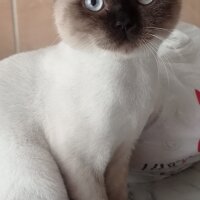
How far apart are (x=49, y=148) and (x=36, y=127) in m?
0.04

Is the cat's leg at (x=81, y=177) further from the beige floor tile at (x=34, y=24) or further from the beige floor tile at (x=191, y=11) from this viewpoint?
the beige floor tile at (x=191, y=11)

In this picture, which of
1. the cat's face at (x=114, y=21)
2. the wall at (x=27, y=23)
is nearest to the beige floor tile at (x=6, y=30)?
the wall at (x=27, y=23)

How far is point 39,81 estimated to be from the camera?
2.55ft

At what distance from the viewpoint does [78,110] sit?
28.0 inches

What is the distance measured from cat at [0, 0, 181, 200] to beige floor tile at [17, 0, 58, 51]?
1.37 ft

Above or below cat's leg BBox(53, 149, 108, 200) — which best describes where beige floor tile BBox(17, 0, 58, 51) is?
above

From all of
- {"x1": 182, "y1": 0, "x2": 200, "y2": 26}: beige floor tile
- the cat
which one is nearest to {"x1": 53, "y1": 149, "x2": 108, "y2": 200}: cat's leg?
the cat

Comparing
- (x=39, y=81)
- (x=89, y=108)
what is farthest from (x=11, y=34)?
(x=89, y=108)

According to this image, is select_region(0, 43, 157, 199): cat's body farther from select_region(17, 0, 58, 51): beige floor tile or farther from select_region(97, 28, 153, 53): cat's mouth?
select_region(17, 0, 58, 51): beige floor tile

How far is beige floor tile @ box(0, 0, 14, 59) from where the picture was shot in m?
1.15

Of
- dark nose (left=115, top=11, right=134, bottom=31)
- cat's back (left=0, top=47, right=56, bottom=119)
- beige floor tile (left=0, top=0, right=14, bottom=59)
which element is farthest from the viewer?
beige floor tile (left=0, top=0, right=14, bottom=59)

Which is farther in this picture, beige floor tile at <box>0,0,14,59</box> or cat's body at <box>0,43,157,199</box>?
beige floor tile at <box>0,0,14,59</box>

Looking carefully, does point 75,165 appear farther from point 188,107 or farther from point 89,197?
point 188,107

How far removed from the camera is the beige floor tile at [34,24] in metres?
1.15
